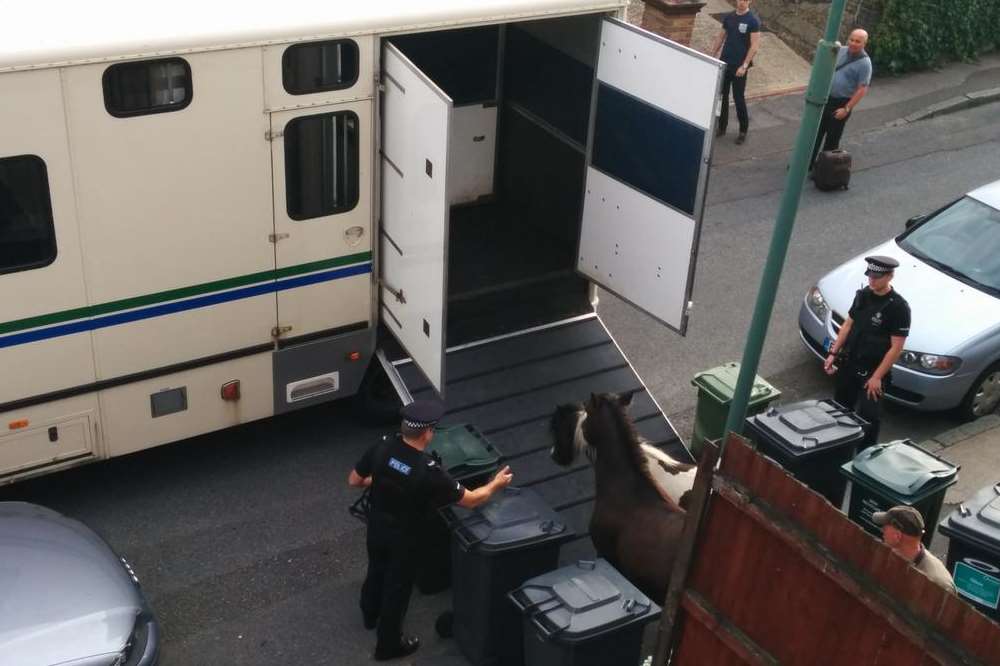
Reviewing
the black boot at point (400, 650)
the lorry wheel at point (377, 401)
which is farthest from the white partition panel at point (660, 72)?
the black boot at point (400, 650)

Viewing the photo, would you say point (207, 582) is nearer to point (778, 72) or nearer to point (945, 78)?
point (778, 72)

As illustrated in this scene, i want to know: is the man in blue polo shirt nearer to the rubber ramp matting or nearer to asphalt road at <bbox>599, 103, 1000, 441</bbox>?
asphalt road at <bbox>599, 103, 1000, 441</bbox>

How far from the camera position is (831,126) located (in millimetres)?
14594

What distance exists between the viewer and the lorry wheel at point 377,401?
31.0 feet

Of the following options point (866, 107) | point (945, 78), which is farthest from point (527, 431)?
point (945, 78)

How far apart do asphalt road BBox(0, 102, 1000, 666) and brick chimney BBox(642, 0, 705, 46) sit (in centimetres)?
324

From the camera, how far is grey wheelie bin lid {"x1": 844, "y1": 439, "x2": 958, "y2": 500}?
310 inches

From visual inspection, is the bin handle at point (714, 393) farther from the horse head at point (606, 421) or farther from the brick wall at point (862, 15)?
the brick wall at point (862, 15)

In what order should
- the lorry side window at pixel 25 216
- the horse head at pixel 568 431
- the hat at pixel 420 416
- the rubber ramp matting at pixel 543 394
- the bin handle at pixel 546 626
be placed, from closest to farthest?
the bin handle at pixel 546 626
the hat at pixel 420 416
the lorry side window at pixel 25 216
the horse head at pixel 568 431
the rubber ramp matting at pixel 543 394

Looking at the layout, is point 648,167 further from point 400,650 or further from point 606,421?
point 400,650

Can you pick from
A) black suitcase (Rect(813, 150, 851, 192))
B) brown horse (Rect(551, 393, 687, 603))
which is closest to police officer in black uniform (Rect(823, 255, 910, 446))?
brown horse (Rect(551, 393, 687, 603))

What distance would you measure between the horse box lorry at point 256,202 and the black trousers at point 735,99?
5.85 m

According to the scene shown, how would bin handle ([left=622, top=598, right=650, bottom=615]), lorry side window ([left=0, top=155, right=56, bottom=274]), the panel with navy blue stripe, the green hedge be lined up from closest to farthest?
bin handle ([left=622, top=598, right=650, bottom=615]), lorry side window ([left=0, top=155, right=56, bottom=274]), the panel with navy blue stripe, the green hedge

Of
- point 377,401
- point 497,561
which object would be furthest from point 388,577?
point 377,401
